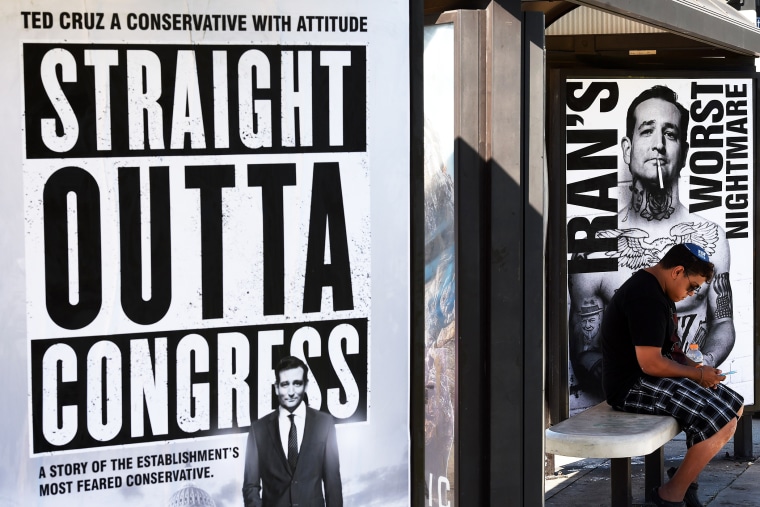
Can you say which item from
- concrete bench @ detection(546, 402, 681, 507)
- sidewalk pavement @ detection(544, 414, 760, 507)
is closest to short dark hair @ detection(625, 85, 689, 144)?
concrete bench @ detection(546, 402, 681, 507)

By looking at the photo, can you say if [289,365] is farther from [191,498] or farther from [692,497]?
[692,497]

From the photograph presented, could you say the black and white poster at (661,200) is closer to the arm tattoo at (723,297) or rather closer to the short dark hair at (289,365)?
the arm tattoo at (723,297)

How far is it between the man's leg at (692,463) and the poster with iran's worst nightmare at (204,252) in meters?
2.29

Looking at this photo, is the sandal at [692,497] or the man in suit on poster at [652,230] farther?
the man in suit on poster at [652,230]

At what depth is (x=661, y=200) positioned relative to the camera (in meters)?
6.00

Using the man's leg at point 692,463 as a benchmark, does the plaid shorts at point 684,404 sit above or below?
above

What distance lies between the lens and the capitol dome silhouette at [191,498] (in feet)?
9.75

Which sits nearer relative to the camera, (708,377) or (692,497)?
(708,377)

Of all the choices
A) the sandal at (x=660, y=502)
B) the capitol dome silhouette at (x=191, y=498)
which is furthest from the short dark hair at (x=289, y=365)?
the sandal at (x=660, y=502)

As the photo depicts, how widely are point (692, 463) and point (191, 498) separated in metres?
2.89

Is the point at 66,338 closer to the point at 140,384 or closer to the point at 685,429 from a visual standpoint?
the point at 140,384

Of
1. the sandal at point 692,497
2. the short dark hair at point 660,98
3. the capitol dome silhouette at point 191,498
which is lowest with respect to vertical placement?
the sandal at point 692,497

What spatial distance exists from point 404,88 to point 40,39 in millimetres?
1020

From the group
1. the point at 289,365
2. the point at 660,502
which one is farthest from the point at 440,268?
the point at 660,502
